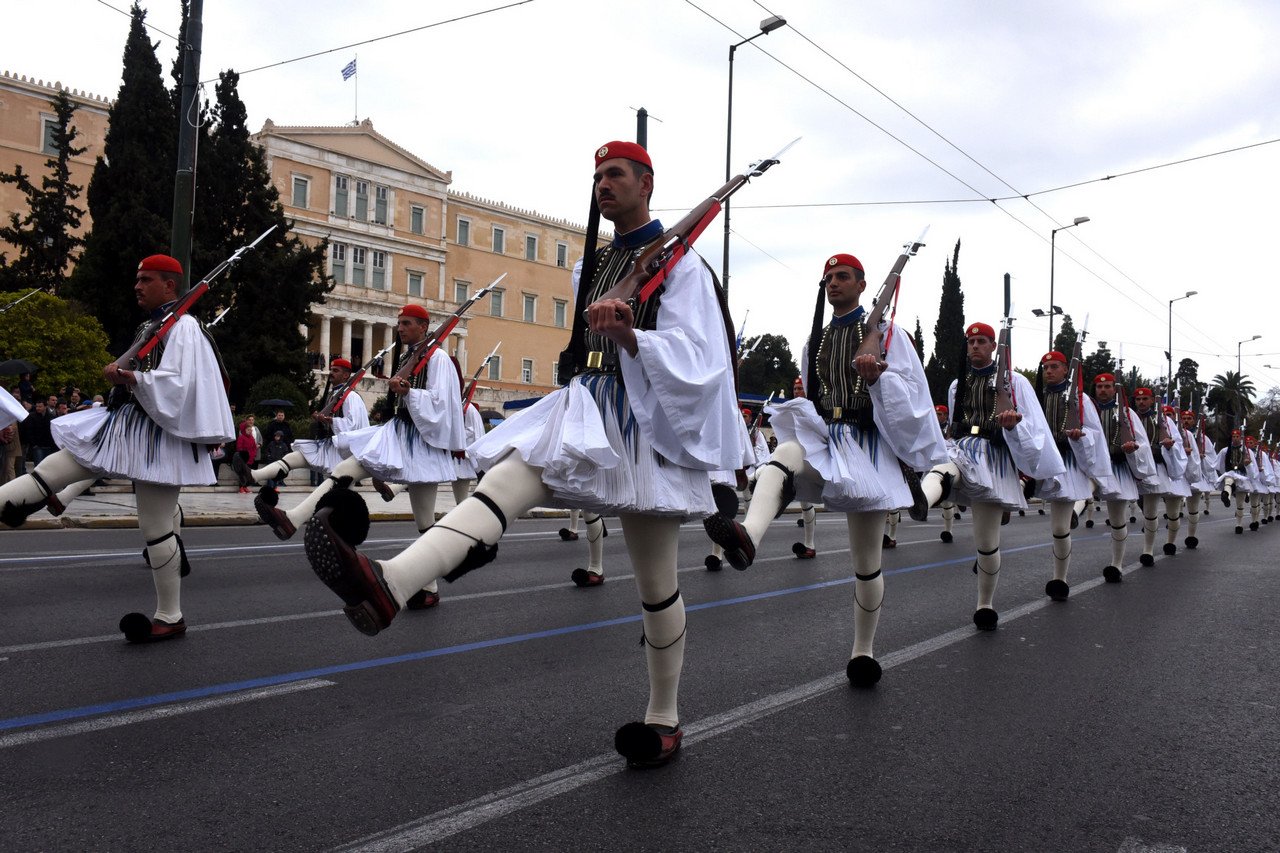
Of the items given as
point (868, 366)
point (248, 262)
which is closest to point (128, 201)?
point (248, 262)

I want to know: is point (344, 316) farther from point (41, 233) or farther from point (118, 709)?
point (118, 709)

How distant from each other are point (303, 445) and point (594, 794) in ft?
31.0

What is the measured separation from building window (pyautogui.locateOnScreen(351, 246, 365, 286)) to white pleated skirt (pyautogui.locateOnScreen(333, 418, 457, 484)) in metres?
63.3

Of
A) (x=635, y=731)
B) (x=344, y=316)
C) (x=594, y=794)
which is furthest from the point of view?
(x=344, y=316)

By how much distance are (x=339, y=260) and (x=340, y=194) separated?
13.9 feet

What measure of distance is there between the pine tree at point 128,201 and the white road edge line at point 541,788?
30716 mm

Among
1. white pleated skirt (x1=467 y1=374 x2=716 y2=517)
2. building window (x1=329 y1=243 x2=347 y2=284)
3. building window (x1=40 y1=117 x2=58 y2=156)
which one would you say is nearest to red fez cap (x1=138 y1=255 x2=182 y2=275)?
white pleated skirt (x1=467 y1=374 x2=716 y2=517)

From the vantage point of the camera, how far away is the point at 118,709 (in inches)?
169

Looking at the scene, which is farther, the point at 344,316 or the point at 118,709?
the point at 344,316

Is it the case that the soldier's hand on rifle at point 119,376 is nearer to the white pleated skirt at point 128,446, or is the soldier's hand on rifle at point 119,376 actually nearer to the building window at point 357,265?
the white pleated skirt at point 128,446

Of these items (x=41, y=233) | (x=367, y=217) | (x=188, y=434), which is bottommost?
(x=188, y=434)

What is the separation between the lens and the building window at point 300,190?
212 ft

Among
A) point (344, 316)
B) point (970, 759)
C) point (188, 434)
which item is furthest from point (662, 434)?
point (344, 316)

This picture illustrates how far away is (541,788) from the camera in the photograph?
3443mm
